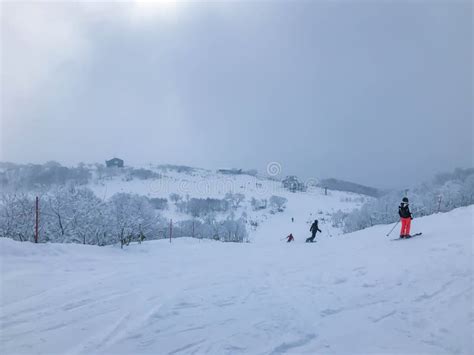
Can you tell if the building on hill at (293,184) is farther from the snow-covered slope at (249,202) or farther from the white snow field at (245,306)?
the white snow field at (245,306)

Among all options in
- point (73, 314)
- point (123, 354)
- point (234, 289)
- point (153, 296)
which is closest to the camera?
point (123, 354)

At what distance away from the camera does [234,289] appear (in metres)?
7.22

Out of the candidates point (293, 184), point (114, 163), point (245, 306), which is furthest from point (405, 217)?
point (114, 163)

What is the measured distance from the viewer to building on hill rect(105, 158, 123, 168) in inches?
7411

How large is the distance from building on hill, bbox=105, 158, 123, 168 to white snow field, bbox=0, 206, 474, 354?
190804 mm

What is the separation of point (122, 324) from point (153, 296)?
4.90 feet

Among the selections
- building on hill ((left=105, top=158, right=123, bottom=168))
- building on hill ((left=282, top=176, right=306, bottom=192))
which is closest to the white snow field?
building on hill ((left=282, top=176, right=306, bottom=192))

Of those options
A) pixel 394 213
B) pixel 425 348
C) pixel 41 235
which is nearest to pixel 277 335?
pixel 425 348

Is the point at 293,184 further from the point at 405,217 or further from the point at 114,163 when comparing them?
the point at 405,217

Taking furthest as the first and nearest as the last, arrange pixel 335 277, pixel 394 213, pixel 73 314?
pixel 394 213
pixel 335 277
pixel 73 314

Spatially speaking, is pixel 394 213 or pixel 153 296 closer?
pixel 153 296

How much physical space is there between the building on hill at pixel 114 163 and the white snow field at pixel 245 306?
191 metres

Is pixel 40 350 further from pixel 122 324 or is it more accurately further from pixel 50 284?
pixel 50 284

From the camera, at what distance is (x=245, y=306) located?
604 cm
